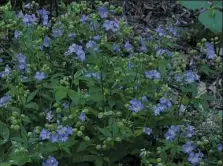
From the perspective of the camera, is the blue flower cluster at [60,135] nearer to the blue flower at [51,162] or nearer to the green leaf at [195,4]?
the blue flower at [51,162]

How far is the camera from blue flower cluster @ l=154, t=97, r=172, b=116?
2605 millimetres

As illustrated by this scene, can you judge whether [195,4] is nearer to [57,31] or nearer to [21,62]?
[21,62]

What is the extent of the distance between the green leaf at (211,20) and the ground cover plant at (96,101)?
970 mm

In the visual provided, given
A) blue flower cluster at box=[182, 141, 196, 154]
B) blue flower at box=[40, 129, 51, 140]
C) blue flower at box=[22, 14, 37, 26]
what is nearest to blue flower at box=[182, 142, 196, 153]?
blue flower cluster at box=[182, 141, 196, 154]

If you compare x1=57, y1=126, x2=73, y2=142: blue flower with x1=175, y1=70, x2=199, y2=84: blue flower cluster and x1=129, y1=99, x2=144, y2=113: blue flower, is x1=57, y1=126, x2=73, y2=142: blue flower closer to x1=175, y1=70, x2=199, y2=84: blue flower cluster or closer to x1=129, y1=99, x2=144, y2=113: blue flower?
x1=129, y1=99, x2=144, y2=113: blue flower

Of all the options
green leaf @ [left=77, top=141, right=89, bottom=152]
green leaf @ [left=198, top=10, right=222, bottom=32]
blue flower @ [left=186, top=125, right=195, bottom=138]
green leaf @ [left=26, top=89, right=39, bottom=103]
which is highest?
green leaf @ [left=198, top=10, right=222, bottom=32]

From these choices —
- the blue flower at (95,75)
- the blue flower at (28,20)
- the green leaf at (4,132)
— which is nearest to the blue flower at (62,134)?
the green leaf at (4,132)

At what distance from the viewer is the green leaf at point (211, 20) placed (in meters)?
1.58

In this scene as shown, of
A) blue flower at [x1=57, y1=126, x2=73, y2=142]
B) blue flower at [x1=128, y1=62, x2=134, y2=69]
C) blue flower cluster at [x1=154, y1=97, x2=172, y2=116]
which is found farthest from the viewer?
blue flower at [x1=128, y1=62, x2=134, y2=69]

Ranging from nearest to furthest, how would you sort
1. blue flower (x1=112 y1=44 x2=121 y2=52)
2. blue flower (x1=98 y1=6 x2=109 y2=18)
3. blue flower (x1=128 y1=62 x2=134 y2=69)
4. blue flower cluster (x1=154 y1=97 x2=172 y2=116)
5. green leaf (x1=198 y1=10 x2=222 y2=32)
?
green leaf (x1=198 y1=10 x2=222 y2=32), blue flower cluster (x1=154 y1=97 x2=172 y2=116), blue flower (x1=128 y1=62 x2=134 y2=69), blue flower (x1=112 y1=44 x2=121 y2=52), blue flower (x1=98 y1=6 x2=109 y2=18)

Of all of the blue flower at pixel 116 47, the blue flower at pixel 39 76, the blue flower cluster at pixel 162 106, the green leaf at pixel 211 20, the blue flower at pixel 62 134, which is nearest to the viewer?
the green leaf at pixel 211 20

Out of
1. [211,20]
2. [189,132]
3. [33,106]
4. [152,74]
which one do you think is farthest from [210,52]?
[211,20]

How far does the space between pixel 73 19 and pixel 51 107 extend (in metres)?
0.67

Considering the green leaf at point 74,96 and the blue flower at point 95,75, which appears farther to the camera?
the blue flower at point 95,75
